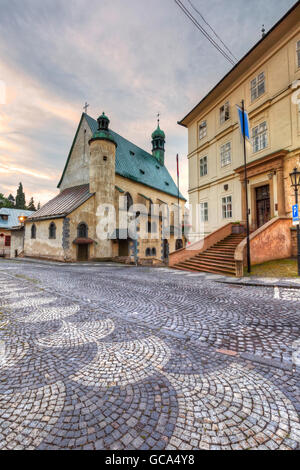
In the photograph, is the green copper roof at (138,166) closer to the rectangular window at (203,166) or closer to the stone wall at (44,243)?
the stone wall at (44,243)

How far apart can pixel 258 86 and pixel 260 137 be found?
4.01m

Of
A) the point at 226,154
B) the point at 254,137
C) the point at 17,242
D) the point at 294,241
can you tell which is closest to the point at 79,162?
the point at 17,242

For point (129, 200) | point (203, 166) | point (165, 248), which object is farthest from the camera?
Result: point (165, 248)

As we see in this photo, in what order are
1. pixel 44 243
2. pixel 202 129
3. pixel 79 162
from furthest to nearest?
pixel 79 162, pixel 44 243, pixel 202 129

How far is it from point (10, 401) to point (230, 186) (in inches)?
743

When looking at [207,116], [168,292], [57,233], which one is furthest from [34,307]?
[207,116]

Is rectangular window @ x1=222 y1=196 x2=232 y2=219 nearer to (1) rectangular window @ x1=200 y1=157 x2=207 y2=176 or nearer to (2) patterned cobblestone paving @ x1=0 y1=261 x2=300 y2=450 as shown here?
(1) rectangular window @ x1=200 y1=157 x2=207 y2=176

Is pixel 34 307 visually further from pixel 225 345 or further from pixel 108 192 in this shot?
pixel 108 192

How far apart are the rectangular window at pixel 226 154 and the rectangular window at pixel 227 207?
10.4 ft

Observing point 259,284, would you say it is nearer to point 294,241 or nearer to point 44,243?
point 294,241

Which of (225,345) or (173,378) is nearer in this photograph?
(173,378)

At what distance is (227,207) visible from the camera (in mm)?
18266

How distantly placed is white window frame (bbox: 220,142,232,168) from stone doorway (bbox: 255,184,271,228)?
3.94 m

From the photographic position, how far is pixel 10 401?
2.22 meters
